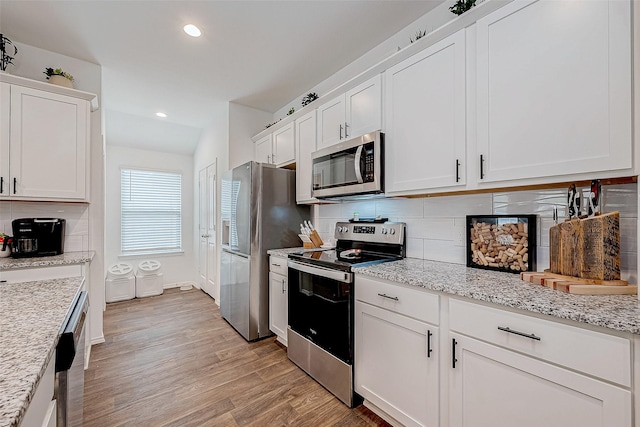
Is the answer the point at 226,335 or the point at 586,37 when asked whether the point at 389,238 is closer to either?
the point at 586,37

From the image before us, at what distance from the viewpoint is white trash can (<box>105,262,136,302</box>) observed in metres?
3.97

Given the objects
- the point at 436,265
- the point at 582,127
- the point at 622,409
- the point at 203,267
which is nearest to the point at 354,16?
the point at 582,127

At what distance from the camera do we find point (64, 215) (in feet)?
8.57

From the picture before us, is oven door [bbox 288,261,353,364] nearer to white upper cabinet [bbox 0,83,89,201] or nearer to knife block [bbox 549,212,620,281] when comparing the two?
knife block [bbox 549,212,620,281]

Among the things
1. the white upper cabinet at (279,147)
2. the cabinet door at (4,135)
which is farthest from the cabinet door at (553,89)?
the cabinet door at (4,135)

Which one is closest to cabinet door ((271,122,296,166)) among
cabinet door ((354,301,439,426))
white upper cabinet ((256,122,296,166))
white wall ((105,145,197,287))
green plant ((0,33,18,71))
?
white upper cabinet ((256,122,296,166))

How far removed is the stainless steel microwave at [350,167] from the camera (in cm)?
199

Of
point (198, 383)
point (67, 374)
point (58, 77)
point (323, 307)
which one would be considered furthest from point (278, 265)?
point (58, 77)

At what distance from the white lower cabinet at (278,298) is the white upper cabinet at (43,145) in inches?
70.1

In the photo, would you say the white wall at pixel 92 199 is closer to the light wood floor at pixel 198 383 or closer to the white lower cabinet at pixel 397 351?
the light wood floor at pixel 198 383

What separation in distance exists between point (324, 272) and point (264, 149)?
2.14m

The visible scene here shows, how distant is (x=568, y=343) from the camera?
1.00 m

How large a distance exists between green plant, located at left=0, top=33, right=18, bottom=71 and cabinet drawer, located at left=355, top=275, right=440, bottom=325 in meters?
Result: 3.30

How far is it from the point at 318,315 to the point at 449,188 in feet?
4.16
